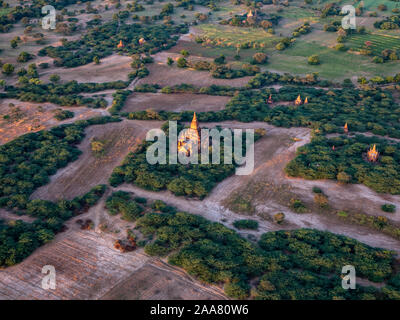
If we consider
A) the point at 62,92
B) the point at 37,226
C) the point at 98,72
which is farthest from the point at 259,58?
the point at 37,226

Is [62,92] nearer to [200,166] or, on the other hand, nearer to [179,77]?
[179,77]

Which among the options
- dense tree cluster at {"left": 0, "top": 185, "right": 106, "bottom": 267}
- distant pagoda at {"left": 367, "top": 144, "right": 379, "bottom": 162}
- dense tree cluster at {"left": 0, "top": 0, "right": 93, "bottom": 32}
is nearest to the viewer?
dense tree cluster at {"left": 0, "top": 185, "right": 106, "bottom": 267}

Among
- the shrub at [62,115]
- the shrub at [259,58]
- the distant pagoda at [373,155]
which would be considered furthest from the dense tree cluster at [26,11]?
the distant pagoda at [373,155]

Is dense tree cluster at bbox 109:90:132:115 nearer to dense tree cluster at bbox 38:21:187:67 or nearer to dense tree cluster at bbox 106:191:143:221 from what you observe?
dense tree cluster at bbox 38:21:187:67

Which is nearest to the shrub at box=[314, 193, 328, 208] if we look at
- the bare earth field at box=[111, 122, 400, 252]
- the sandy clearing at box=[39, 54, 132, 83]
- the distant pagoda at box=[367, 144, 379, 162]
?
the bare earth field at box=[111, 122, 400, 252]

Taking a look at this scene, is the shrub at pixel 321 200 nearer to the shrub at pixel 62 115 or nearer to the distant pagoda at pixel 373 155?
the distant pagoda at pixel 373 155

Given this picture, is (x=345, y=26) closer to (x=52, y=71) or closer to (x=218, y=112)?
(x=218, y=112)
